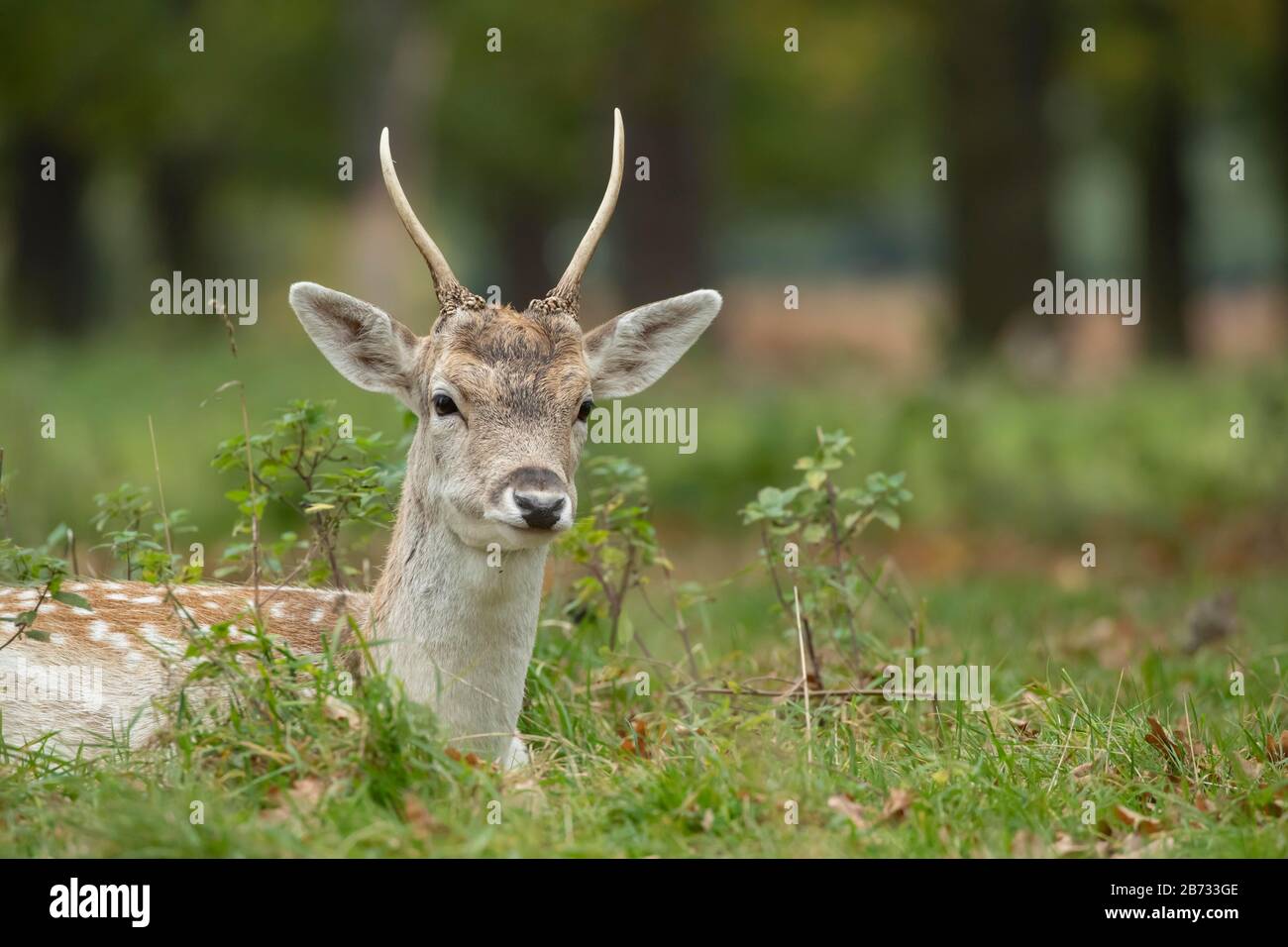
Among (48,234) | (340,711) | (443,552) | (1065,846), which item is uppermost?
(48,234)

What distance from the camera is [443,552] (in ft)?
17.9

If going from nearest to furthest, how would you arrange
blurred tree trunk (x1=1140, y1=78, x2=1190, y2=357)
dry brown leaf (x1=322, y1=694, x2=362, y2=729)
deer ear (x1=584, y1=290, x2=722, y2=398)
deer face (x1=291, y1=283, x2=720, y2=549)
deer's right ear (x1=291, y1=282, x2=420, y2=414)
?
dry brown leaf (x1=322, y1=694, x2=362, y2=729) < deer face (x1=291, y1=283, x2=720, y2=549) < deer's right ear (x1=291, y1=282, x2=420, y2=414) < deer ear (x1=584, y1=290, x2=722, y2=398) < blurred tree trunk (x1=1140, y1=78, x2=1190, y2=357)

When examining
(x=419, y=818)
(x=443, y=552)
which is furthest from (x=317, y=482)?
(x=419, y=818)

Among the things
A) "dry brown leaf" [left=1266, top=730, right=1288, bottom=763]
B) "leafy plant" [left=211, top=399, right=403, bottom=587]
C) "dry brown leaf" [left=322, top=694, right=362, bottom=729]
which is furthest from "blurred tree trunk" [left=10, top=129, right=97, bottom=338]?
"dry brown leaf" [left=1266, top=730, right=1288, bottom=763]

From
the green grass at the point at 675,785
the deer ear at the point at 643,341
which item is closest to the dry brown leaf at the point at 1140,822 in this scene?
the green grass at the point at 675,785

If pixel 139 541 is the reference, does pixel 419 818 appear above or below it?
below

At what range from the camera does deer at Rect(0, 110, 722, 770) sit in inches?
209

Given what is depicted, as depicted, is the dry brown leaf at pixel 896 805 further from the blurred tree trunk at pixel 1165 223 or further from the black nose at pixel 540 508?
the blurred tree trunk at pixel 1165 223

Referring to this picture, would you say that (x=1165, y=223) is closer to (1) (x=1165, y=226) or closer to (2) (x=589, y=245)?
(1) (x=1165, y=226)

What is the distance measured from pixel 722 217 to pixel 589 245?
80.2 ft

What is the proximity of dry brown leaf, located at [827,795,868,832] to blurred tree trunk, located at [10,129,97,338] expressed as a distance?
21594mm

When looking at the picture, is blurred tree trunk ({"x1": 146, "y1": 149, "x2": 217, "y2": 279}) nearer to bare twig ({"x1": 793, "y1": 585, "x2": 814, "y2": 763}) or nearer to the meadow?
the meadow
